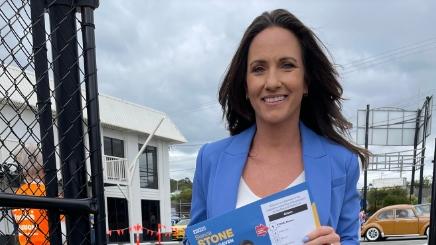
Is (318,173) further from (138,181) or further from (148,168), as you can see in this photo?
(148,168)

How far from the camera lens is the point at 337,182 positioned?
5.10ft

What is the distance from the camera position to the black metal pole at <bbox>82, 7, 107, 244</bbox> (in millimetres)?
1660

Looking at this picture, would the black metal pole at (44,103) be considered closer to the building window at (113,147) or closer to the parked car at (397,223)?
the parked car at (397,223)

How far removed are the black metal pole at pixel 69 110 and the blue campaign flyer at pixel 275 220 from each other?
0.58 meters

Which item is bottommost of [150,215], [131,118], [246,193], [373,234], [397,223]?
[373,234]

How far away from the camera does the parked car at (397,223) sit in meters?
16.7

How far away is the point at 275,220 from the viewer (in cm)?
138

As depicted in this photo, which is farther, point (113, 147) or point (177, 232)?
point (177, 232)

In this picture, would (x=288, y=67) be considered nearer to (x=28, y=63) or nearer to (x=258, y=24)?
(x=258, y=24)

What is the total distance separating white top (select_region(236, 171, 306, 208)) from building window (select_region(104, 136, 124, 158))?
1904 cm

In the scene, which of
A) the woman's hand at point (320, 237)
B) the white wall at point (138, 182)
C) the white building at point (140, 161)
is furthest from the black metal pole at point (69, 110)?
the white wall at point (138, 182)

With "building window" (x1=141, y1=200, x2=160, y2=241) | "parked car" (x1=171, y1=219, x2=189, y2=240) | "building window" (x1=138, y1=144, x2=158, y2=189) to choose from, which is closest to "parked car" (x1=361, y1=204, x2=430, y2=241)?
"parked car" (x1=171, y1=219, x2=189, y2=240)

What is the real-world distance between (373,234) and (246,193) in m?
17.8

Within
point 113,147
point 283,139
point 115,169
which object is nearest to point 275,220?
point 283,139
